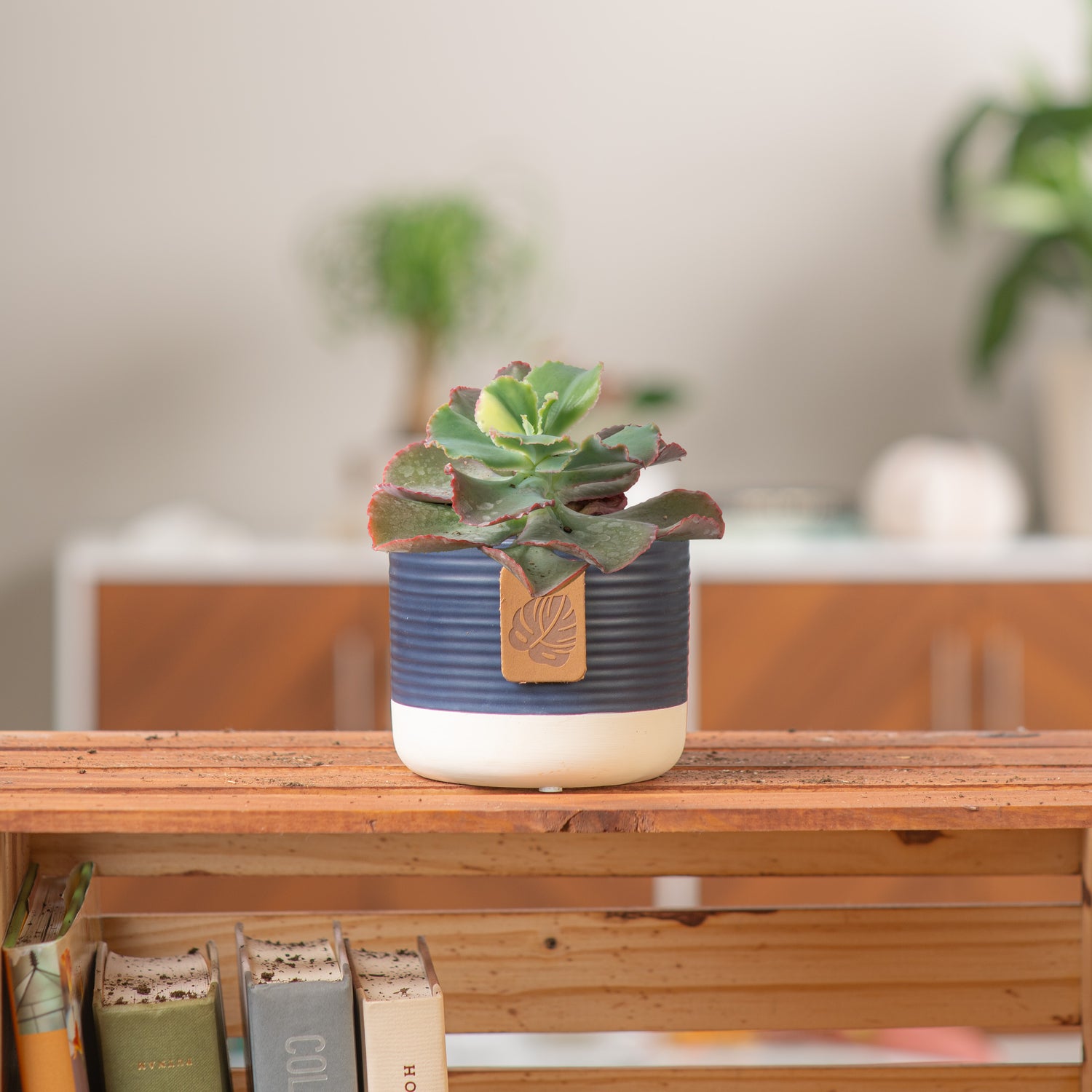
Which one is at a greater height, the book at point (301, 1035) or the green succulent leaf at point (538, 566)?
the green succulent leaf at point (538, 566)

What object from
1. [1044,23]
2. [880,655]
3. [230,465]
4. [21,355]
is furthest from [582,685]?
[1044,23]

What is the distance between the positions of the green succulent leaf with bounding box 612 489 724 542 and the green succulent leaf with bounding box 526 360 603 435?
2.6 inches

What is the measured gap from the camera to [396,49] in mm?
2549

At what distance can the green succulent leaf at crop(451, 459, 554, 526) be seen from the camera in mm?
771

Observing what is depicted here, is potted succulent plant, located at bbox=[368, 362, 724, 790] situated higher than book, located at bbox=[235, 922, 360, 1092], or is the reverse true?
potted succulent plant, located at bbox=[368, 362, 724, 790]

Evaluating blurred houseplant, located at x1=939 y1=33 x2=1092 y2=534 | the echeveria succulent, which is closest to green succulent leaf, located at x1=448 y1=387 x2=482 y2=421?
the echeveria succulent

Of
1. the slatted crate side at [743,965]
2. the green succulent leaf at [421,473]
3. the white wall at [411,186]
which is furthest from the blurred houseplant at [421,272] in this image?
the green succulent leaf at [421,473]

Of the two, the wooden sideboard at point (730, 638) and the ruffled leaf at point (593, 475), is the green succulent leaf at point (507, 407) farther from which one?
the wooden sideboard at point (730, 638)

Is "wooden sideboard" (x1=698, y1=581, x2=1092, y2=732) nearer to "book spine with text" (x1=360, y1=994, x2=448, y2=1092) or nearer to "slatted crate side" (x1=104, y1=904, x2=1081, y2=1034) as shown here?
"slatted crate side" (x1=104, y1=904, x2=1081, y2=1034)

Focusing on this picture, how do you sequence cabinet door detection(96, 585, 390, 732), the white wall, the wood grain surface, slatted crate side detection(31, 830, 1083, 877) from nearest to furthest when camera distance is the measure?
1. the wood grain surface
2. slatted crate side detection(31, 830, 1083, 877)
3. cabinet door detection(96, 585, 390, 732)
4. the white wall

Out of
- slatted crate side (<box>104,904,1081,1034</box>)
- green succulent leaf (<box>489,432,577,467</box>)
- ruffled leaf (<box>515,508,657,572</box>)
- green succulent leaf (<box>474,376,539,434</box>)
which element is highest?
green succulent leaf (<box>474,376,539,434</box>)

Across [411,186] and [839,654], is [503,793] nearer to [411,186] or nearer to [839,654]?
[839,654]

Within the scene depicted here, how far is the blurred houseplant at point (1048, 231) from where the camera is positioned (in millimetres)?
2373

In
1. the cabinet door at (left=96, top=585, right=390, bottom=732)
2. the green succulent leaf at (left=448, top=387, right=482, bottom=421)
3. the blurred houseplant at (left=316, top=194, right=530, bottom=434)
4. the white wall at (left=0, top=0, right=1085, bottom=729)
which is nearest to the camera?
the green succulent leaf at (left=448, top=387, right=482, bottom=421)
